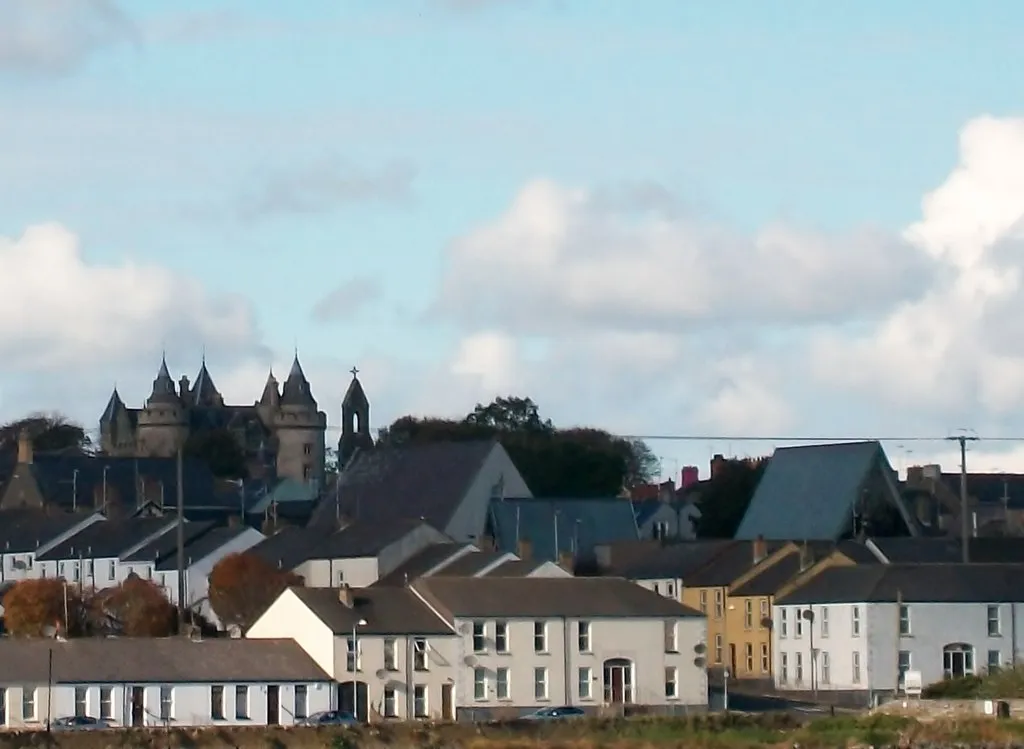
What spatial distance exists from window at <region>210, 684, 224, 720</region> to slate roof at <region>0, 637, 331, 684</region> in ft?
0.82

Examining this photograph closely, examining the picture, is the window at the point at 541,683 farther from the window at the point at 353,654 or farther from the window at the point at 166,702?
the window at the point at 166,702

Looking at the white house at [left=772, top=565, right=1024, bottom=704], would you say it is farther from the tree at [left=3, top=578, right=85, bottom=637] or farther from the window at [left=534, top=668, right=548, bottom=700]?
the tree at [left=3, top=578, right=85, bottom=637]

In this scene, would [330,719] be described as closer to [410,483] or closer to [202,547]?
[202,547]

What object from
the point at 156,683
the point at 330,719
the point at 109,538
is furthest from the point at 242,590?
the point at 330,719

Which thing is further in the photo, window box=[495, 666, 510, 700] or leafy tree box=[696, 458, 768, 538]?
leafy tree box=[696, 458, 768, 538]

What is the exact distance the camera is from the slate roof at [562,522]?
359 feet

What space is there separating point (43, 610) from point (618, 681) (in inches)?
1127

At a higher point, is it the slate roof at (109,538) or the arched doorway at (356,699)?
the slate roof at (109,538)

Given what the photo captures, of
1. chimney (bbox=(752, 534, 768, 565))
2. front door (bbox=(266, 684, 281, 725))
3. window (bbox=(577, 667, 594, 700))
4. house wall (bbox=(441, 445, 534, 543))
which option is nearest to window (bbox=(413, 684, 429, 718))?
window (bbox=(577, 667, 594, 700))

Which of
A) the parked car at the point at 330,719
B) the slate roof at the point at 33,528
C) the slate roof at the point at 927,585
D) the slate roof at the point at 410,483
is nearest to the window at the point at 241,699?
the parked car at the point at 330,719

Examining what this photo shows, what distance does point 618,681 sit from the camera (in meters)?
69.7

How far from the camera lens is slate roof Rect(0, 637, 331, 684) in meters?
62.8

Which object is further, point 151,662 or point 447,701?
point 447,701

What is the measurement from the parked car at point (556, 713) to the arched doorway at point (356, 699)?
431 centimetres
